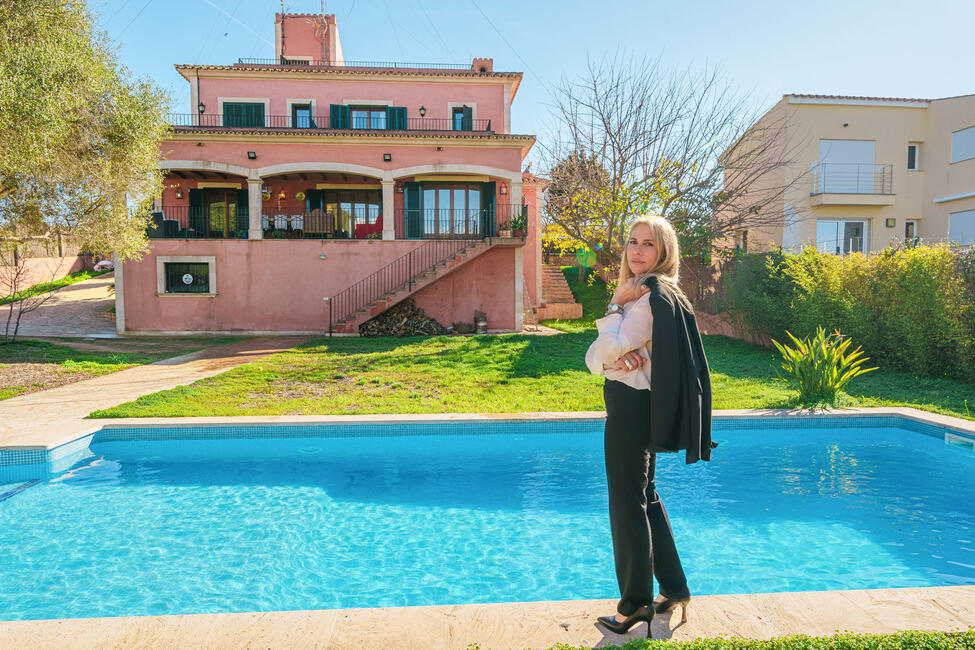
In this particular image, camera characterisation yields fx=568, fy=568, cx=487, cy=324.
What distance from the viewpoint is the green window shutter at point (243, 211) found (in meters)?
17.7

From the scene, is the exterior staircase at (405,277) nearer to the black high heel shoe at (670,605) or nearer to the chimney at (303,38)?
the chimney at (303,38)

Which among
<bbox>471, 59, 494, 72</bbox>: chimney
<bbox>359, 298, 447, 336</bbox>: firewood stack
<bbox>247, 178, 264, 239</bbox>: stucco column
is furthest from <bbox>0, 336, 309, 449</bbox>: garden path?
<bbox>471, 59, 494, 72</bbox>: chimney

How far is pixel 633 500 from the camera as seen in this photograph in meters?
2.20

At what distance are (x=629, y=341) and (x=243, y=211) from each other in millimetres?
18188

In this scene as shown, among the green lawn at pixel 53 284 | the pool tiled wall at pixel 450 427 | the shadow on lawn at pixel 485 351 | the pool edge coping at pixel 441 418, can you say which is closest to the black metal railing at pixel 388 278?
the shadow on lawn at pixel 485 351

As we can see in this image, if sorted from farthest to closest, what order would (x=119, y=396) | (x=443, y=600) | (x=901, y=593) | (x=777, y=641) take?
(x=119, y=396)
(x=443, y=600)
(x=901, y=593)
(x=777, y=641)

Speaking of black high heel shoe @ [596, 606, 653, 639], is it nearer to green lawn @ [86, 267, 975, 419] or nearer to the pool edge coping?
the pool edge coping

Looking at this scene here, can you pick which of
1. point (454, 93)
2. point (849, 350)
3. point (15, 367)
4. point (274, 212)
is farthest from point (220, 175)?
point (849, 350)

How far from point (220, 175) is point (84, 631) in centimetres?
1780

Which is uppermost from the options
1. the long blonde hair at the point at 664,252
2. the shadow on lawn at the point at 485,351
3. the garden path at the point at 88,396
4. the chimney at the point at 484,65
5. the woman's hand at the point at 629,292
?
the chimney at the point at 484,65

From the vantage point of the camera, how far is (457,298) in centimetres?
1723

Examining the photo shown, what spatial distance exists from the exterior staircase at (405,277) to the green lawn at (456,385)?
10.3 ft

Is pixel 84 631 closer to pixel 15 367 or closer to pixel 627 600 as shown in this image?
pixel 627 600

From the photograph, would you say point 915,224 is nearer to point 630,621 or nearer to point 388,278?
point 388,278
